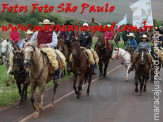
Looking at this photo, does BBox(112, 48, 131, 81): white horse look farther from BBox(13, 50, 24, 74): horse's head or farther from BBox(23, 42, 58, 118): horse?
BBox(13, 50, 24, 74): horse's head

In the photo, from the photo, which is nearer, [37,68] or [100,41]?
[37,68]

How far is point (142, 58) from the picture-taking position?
14.8 m

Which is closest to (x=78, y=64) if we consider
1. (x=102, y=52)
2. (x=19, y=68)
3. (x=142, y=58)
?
(x=142, y=58)

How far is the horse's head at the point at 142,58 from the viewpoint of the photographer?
48.4ft

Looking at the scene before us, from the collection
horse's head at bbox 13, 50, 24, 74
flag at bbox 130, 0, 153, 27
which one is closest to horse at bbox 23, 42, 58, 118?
horse's head at bbox 13, 50, 24, 74

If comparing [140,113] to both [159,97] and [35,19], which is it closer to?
[159,97]

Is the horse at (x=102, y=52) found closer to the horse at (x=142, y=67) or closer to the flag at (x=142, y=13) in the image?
the horse at (x=142, y=67)

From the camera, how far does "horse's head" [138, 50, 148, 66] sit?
14.7 metres

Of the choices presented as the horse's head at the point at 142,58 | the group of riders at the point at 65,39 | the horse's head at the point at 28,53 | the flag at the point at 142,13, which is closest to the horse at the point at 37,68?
the horse's head at the point at 28,53

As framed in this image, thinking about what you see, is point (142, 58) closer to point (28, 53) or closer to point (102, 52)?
point (102, 52)

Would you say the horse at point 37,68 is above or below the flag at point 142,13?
below

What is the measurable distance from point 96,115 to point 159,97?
408 cm

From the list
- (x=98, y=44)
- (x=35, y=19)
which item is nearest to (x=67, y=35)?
(x=98, y=44)

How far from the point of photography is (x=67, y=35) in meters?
19.9
